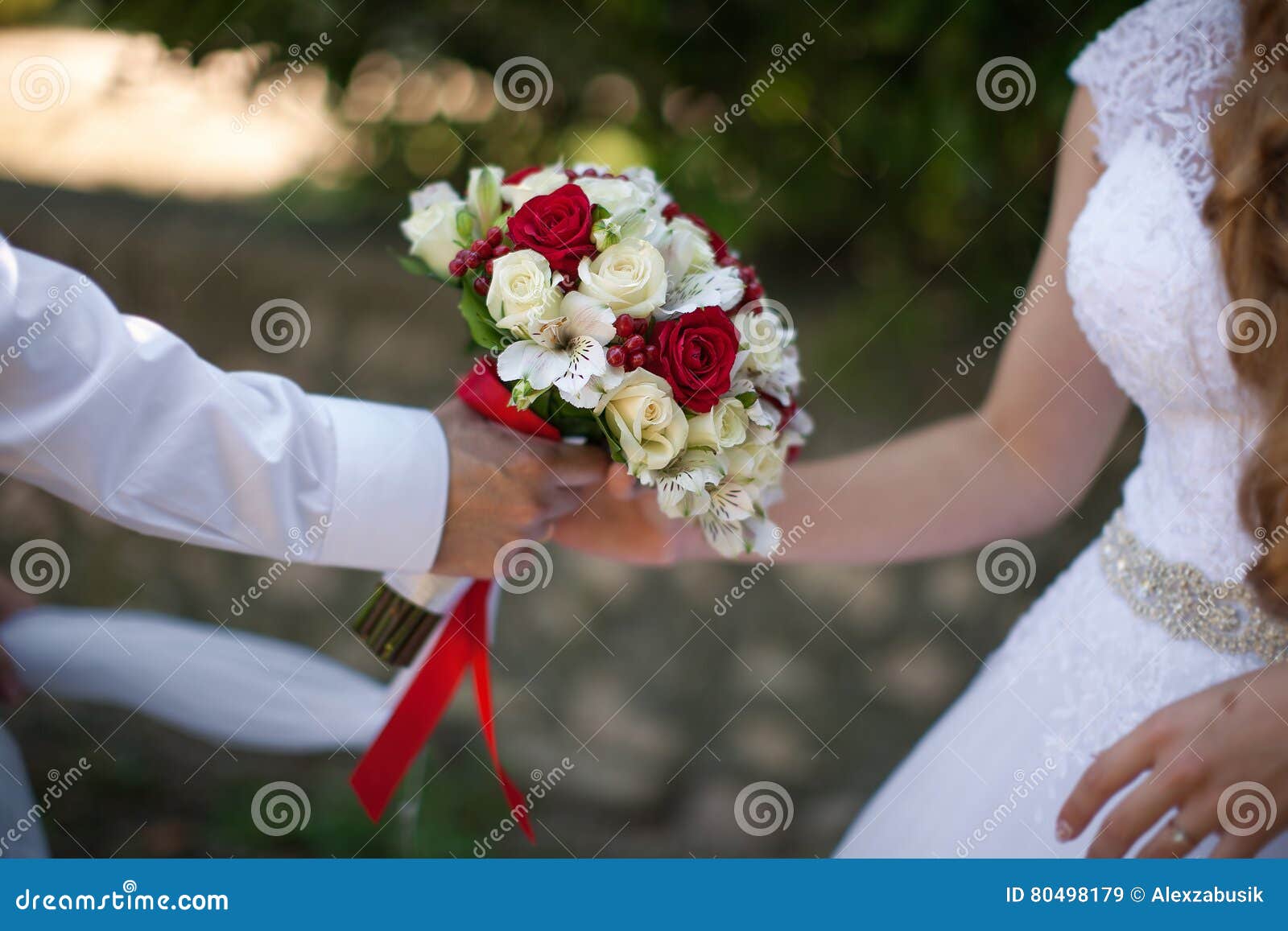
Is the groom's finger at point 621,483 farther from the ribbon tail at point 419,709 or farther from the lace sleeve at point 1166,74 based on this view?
the lace sleeve at point 1166,74

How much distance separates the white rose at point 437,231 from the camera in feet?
5.17

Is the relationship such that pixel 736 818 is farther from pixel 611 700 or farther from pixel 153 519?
pixel 153 519

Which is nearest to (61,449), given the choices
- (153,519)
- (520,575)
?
(153,519)

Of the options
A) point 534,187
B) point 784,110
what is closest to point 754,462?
point 534,187

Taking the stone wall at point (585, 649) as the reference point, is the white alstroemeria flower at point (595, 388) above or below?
above

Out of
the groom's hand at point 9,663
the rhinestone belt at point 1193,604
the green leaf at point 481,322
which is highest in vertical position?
the rhinestone belt at point 1193,604

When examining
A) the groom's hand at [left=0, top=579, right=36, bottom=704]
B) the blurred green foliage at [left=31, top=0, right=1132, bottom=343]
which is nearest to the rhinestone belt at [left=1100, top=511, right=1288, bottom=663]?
the blurred green foliage at [left=31, top=0, right=1132, bottom=343]

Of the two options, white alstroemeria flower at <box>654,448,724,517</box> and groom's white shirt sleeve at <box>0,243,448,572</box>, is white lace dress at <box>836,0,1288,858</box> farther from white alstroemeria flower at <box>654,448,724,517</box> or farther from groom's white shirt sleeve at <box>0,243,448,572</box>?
groom's white shirt sleeve at <box>0,243,448,572</box>

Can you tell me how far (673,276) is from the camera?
1.51m

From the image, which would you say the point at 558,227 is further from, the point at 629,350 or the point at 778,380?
the point at 778,380

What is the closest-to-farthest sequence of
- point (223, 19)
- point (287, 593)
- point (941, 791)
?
1. point (941, 791)
2. point (223, 19)
3. point (287, 593)

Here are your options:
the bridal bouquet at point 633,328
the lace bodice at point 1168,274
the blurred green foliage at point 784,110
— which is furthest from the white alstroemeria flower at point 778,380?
the blurred green foliage at point 784,110

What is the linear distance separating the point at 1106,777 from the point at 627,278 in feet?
3.12
